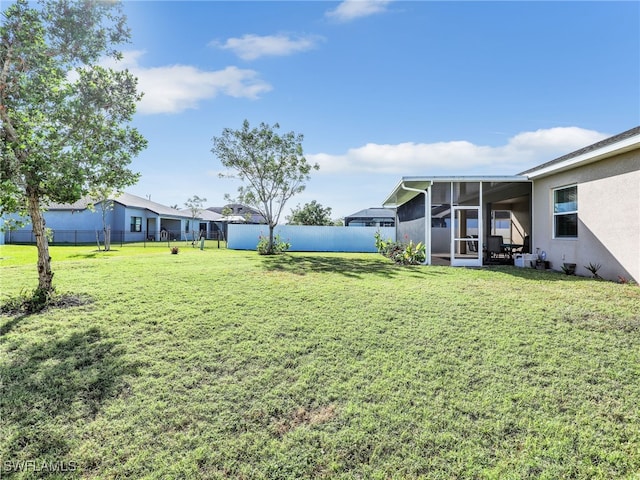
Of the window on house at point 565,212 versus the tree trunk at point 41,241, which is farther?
the window on house at point 565,212

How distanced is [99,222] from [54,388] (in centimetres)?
2659

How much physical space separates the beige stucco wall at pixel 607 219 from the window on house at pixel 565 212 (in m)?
0.20

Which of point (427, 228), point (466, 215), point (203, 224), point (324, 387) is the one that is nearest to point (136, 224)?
point (203, 224)

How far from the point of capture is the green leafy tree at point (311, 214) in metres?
34.6

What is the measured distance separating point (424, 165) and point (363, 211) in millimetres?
22409

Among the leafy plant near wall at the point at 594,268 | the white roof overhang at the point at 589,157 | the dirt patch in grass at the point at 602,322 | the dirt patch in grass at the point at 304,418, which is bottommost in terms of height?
the dirt patch in grass at the point at 304,418

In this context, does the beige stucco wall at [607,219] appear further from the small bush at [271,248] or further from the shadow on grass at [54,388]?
the small bush at [271,248]

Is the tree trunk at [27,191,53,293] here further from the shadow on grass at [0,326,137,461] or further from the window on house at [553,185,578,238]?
the window on house at [553,185,578,238]

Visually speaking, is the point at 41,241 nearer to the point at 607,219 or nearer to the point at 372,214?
the point at 607,219

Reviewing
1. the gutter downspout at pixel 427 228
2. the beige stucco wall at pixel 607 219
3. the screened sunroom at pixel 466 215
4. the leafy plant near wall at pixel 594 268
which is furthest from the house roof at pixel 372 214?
the leafy plant near wall at pixel 594 268

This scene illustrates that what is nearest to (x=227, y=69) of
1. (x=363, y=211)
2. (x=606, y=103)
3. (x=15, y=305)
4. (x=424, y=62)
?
(x=424, y=62)

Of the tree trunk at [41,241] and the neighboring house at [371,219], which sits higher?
the neighboring house at [371,219]

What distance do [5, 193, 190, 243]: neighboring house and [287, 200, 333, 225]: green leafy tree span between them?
38.9ft

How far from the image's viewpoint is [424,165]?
53.9 feet
